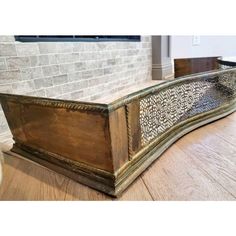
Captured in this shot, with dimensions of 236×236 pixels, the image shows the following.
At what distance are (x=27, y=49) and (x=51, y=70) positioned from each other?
8.5 inches

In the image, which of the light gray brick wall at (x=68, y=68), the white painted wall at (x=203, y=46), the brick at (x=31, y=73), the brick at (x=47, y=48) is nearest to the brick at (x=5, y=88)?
the light gray brick wall at (x=68, y=68)

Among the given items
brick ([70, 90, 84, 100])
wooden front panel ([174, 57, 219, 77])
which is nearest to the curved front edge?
wooden front panel ([174, 57, 219, 77])

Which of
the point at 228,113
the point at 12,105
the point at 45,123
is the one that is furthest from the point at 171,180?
the point at 228,113

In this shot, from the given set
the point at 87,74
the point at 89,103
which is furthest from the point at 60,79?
the point at 89,103

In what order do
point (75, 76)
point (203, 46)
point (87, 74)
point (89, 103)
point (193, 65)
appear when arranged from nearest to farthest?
point (89, 103) → point (75, 76) → point (87, 74) → point (193, 65) → point (203, 46)

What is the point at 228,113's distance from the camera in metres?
1.47

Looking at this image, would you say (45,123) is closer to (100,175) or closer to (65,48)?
(100,175)

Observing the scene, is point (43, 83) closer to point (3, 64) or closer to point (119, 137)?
point (3, 64)

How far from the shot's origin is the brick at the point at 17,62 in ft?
3.95

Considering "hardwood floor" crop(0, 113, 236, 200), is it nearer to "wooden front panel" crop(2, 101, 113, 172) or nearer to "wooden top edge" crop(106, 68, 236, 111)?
"wooden front panel" crop(2, 101, 113, 172)

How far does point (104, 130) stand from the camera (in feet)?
2.29

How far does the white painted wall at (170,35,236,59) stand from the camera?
9.46ft

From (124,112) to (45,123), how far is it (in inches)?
13.4

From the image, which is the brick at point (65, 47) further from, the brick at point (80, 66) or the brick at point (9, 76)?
the brick at point (9, 76)
